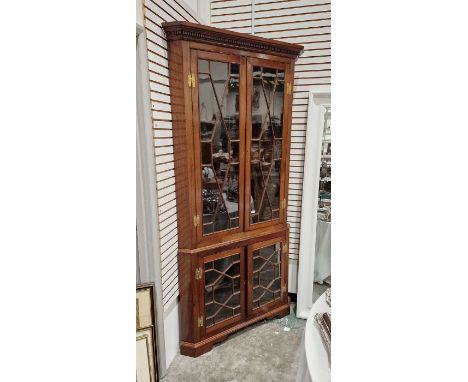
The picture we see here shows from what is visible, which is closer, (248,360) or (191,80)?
(191,80)

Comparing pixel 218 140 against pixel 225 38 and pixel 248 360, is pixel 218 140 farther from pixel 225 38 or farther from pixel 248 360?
pixel 248 360

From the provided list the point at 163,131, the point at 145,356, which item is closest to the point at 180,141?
the point at 163,131

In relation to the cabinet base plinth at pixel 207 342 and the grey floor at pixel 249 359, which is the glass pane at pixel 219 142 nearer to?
the cabinet base plinth at pixel 207 342

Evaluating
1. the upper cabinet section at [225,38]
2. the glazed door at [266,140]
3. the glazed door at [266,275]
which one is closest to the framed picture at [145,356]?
the glazed door at [266,275]

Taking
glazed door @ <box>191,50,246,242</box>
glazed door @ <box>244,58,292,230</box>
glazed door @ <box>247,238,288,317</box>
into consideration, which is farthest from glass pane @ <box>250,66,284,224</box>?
glazed door @ <box>247,238,288,317</box>

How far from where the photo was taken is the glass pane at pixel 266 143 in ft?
6.57

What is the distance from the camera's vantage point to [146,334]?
5.33ft

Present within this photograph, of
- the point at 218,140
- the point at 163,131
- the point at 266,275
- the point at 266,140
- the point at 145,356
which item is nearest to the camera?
the point at 145,356

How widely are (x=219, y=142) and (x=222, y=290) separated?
39.5 inches

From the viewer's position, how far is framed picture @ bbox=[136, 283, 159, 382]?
1.61m

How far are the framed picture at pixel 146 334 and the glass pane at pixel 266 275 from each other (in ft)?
2.65

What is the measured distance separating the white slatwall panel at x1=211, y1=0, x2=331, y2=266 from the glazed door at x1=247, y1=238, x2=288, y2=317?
0.36m

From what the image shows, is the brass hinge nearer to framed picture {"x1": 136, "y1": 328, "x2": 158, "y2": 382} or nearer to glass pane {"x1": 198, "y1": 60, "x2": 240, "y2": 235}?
glass pane {"x1": 198, "y1": 60, "x2": 240, "y2": 235}
